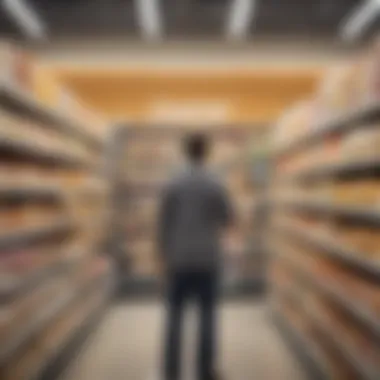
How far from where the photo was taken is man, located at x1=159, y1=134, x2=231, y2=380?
4.66m

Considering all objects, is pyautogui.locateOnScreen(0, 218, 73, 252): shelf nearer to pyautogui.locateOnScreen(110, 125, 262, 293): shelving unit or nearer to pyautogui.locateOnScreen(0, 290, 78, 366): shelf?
pyautogui.locateOnScreen(0, 290, 78, 366): shelf

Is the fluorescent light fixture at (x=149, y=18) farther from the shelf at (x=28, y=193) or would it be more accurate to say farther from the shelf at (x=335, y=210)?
the shelf at (x=28, y=193)

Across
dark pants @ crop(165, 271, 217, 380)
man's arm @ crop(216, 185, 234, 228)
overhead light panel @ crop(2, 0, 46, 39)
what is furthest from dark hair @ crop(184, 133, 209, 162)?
overhead light panel @ crop(2, 0, 46, 39)

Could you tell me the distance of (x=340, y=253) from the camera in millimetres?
4801

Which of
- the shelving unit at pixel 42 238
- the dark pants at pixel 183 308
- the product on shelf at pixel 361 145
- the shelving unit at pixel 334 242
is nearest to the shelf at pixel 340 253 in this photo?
the shelving unit at pixel 334 242

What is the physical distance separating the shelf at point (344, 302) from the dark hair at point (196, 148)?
1.21m

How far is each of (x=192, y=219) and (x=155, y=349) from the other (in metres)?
1.93

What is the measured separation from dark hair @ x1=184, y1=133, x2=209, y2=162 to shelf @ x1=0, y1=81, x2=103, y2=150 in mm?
1041

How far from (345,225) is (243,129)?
16.5 feet

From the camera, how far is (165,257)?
475 centimetres

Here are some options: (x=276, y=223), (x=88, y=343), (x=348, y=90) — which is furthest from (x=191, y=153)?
(x=276, y=223)

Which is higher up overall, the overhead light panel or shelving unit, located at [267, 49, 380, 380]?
the overhead light panel

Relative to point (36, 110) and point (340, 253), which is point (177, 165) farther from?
point (340, 253)

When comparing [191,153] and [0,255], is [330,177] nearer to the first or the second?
[191,153]
